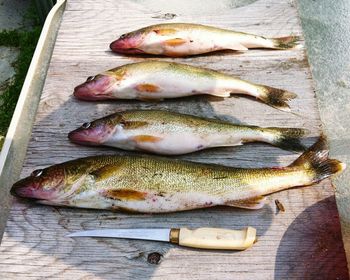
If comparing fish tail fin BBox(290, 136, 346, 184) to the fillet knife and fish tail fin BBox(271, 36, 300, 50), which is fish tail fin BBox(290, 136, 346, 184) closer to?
the fillet knife

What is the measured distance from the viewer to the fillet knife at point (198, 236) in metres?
2.27

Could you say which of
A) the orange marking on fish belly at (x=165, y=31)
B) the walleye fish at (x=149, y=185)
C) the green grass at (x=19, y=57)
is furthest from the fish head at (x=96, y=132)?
the green grass at (x=19, y=57)

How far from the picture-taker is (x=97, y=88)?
2.99m

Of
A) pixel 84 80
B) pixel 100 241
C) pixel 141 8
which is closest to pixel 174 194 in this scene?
pixel 100 241

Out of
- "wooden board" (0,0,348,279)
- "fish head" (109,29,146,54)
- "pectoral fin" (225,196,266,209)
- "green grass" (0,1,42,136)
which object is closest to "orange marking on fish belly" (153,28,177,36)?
"fish head" (109,29,146,54)

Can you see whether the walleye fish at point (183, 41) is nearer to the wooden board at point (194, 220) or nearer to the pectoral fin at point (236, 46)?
the pectoral fin at point (236, 46)

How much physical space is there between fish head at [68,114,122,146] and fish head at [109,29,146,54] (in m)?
0.77

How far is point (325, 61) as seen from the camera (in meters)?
3.82

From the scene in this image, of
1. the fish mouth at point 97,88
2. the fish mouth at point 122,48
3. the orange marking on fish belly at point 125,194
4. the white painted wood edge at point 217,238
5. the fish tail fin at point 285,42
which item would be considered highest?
the fish mouth at point 122,48

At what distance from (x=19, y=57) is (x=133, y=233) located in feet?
12.0

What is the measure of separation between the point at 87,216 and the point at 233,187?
785 millimetres

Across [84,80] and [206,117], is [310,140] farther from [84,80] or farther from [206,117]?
[84,80]

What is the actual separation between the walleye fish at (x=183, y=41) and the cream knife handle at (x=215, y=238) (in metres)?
1.48

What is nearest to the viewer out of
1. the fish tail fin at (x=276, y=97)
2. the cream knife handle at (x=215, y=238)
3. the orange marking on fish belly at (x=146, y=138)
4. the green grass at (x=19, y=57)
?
the cream knife handle at (x=215, y=238)
